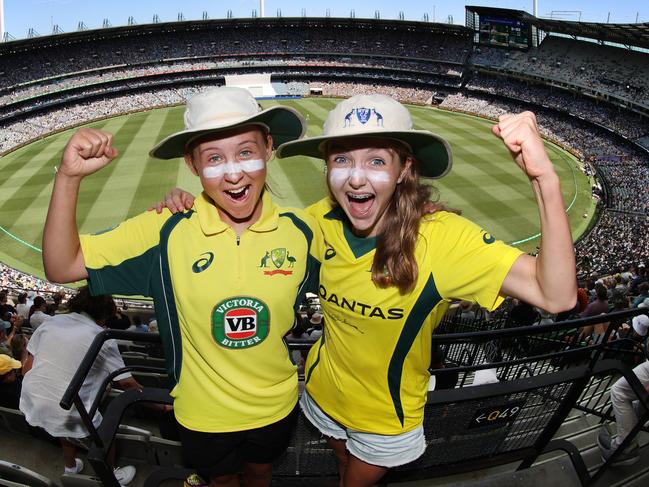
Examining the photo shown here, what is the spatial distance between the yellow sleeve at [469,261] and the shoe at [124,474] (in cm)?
274

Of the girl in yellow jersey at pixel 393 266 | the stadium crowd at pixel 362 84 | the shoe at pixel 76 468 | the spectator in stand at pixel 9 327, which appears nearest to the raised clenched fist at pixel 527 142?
the girl in yellow jersey at pixel 393 266

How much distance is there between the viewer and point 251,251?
2.46m

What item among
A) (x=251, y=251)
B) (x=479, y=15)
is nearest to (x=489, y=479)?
(x=251, y=251)

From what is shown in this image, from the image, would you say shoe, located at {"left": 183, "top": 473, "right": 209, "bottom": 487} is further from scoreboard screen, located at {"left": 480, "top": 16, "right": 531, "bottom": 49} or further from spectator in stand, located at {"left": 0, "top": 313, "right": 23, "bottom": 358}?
scoreboard screen, located at {"left": 480, "top": 16, "right": 531, "bottom": 49}

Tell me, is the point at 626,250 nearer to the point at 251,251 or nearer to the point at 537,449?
the point at 537,449

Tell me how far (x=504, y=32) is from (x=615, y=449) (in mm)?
60988

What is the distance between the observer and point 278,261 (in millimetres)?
2477

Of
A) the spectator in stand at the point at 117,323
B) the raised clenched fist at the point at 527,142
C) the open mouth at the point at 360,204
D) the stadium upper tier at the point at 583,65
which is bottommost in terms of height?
the stadium upper tier at the point at 583,65

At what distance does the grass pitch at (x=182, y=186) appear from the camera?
2061cm

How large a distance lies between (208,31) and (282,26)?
945 centimetres

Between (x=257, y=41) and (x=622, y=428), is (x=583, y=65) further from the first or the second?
(x=622, y=428)

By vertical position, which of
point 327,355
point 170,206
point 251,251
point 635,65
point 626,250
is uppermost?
point 170,206

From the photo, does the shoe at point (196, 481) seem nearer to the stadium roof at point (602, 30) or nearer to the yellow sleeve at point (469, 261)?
the yellow sleeve at point (469, 261)

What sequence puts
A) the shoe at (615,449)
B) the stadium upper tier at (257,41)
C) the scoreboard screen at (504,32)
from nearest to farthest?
the shoe at (615,449) < the scoreboard screen at (504,32) < the stadium upper tier at (257,41)
